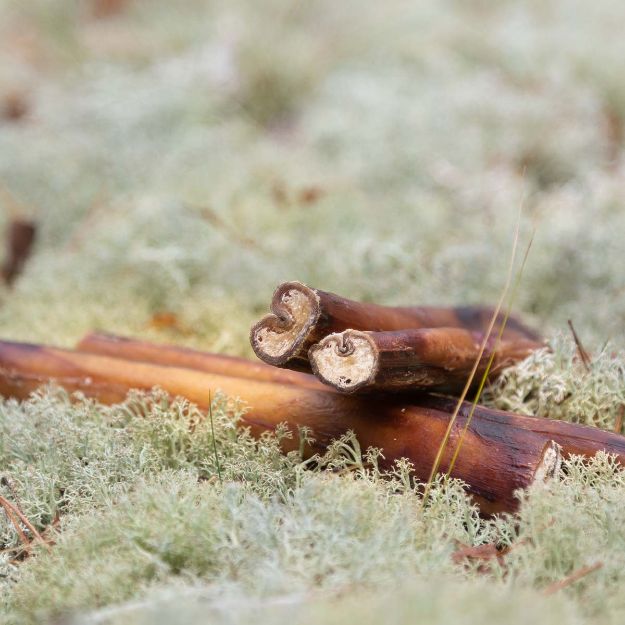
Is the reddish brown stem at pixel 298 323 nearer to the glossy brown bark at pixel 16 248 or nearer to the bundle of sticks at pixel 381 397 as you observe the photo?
the bundle of sticks at pixel 381 397

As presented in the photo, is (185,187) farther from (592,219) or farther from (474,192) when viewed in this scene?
(592,219)

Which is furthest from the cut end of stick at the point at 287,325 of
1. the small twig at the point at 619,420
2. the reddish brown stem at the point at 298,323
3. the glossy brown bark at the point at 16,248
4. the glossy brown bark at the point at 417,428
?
the glossy brown bark at the point at 16,248


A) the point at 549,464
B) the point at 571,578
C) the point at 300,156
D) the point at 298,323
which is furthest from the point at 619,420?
the point at 300,156

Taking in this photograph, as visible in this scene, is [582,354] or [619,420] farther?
[582,354]

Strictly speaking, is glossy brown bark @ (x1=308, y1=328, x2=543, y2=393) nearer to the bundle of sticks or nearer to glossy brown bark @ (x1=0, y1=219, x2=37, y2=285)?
the bundle of sticks

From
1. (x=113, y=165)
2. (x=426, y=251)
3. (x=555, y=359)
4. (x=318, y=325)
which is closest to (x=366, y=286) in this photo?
(x=426, y=251)

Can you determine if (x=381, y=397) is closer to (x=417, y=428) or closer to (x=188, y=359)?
(x=417, y=428)
